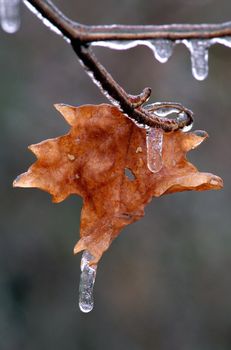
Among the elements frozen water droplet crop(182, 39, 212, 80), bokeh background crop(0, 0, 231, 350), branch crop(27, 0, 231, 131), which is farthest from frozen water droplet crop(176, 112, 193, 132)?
bokeh background crop(0, 0, 231, 350)

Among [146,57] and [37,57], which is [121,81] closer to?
[146,57]

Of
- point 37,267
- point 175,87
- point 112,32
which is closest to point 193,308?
point 37,267

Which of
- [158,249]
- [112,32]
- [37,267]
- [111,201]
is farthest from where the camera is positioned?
[158,249]

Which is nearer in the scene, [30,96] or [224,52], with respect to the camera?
[30,96]

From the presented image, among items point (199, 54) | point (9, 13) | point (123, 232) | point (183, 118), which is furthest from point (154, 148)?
point (123, 232)

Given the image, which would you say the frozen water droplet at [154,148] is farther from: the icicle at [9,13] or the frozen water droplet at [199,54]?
the icicle at [9,13]

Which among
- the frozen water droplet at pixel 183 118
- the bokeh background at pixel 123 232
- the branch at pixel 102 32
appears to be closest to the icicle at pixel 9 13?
the branch at pixel 102 32
